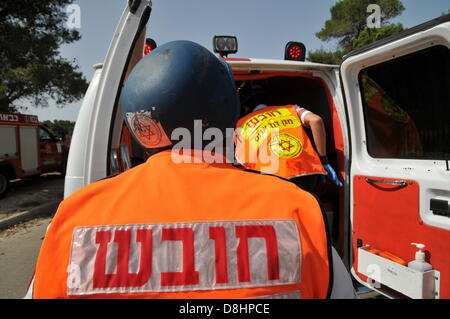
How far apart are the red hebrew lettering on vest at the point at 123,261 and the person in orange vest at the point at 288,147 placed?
2092mm

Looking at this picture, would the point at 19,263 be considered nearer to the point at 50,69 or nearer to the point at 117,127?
the point at 117,127

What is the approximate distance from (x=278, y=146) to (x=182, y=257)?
7.05ft

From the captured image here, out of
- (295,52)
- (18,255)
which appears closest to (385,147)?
(295,52)

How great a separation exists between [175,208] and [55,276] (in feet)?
1.25

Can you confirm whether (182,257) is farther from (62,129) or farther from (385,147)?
(62,129)

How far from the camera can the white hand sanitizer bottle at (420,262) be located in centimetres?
187

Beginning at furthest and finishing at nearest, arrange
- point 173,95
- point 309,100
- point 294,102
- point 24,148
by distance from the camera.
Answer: point 24,148 → point 294,102 → point 309,100 → point 173,95

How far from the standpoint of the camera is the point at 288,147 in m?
2.96

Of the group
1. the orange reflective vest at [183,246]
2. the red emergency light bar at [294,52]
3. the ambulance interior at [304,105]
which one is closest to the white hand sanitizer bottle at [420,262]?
the ambulance interior at [304,105]

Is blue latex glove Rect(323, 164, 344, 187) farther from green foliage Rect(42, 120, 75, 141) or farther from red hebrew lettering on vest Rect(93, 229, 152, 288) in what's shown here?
green foliage Rect(42, 120, 75, 141)

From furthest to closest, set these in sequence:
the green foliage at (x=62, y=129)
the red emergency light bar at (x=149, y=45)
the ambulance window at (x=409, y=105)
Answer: the green foliage at (x=62, y=129)
the red emergency light bar at (x=149, y=45)
the ambulance window at (x=409, y=105)

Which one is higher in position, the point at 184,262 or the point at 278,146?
the point at 278,146

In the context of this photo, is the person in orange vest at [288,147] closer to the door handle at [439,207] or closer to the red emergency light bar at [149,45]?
the door handle at [439,207]

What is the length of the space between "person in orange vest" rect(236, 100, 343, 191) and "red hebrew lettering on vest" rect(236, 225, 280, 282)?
1.97 meters
